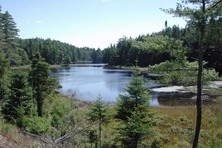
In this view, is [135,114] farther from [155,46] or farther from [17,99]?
[17,99]

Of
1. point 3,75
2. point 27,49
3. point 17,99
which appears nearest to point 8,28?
point 3,75

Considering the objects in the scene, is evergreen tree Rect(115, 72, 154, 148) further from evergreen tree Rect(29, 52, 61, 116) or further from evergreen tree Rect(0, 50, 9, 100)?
evergreen tree Rect(0, 50, 9, 100)

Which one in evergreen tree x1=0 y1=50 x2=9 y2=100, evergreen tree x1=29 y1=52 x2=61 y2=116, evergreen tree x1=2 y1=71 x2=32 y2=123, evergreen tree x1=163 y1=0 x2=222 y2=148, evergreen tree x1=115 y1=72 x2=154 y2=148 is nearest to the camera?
evergreen tree x1=163 y1=0 x2=222 y2=148

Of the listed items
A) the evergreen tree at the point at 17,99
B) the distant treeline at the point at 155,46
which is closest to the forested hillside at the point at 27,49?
the distant treeline at the point at 155,46

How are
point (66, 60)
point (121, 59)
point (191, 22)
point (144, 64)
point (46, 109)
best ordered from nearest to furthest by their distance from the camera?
point (191, 22), point (46, 109), point (144, 64), point (121, 59), point (66, 60)

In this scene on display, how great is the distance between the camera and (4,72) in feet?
88.1

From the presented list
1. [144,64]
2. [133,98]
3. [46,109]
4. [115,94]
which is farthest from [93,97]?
[144,64]

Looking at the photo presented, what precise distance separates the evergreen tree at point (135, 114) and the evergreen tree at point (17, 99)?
7342mm

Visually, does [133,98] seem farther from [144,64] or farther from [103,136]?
[144,64]

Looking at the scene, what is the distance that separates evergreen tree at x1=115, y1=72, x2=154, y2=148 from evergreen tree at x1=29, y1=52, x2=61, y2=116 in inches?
396

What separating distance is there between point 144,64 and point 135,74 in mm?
77089

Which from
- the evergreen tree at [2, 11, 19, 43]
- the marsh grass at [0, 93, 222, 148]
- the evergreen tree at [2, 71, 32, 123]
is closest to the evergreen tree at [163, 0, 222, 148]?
the marsh grass at [0, 93, 222, 148]

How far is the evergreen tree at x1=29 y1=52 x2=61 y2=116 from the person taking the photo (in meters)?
20.1

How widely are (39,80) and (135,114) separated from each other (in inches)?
A: 467
